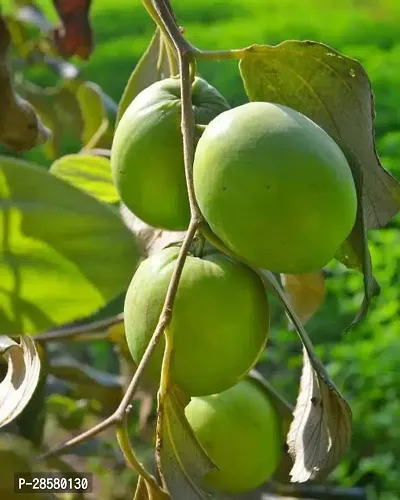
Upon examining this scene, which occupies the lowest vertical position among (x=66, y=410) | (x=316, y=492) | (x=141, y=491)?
(x=316, y=492)

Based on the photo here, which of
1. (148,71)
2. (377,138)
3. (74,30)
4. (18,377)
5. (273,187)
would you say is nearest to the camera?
(273,187)

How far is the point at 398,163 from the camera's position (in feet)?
9.20

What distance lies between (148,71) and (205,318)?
1.04 ft

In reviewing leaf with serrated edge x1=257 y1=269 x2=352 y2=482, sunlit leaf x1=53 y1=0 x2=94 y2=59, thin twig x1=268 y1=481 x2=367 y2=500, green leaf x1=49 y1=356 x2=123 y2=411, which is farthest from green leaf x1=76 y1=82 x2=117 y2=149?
leaf with serrated edge x1=257 y1=269 x2=352 y2=482

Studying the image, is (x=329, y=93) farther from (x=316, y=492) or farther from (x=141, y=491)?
(x=316, y=492)

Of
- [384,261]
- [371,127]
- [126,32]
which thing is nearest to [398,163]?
[384,261]

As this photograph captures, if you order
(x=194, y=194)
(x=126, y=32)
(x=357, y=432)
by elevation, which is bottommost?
(x=126, y=32)

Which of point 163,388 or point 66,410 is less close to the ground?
point 163,388

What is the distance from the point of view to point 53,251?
1.79 feet

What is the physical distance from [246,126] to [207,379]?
0.14m

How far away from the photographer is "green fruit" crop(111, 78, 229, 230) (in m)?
0.48

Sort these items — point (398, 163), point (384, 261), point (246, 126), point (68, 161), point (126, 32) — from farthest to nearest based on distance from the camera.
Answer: point (126, 32), point (398, 163), point (384, 261), point (68, 161), point (246, 126)

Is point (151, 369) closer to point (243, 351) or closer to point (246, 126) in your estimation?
point (243, 351)

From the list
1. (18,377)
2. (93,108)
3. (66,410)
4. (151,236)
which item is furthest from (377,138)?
(18,377)
